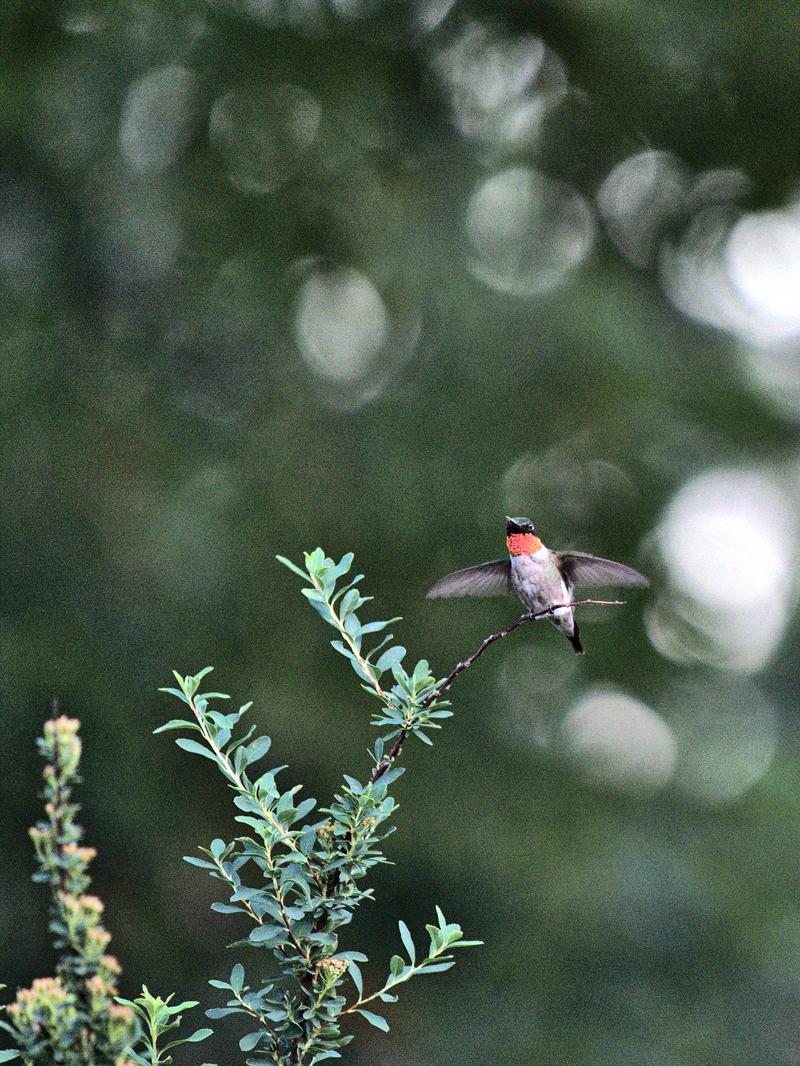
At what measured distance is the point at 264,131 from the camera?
666cm

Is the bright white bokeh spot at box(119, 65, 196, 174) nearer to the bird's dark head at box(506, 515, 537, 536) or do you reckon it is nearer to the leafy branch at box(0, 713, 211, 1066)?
the bird's dark head at box(506, 515, 537, 536)

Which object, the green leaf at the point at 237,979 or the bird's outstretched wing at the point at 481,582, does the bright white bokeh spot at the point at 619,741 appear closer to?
the bird's outstretched wing at the point at 481,582

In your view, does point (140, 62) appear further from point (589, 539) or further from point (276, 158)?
point (589, 539)

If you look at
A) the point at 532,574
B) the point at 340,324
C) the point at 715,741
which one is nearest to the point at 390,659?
the point at 532,574

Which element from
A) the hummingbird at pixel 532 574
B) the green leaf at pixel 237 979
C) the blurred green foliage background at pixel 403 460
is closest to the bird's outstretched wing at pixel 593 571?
the hummingbird at pixel 532 574

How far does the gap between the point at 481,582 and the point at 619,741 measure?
4.05m

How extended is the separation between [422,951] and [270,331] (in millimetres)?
3205

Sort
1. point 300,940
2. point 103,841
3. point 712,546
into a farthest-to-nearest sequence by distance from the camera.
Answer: point 712,546 → point 103,841 → point 300,940

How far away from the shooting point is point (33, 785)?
646 cm

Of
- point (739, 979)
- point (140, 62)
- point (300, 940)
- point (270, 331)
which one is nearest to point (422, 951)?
point (739, 979)

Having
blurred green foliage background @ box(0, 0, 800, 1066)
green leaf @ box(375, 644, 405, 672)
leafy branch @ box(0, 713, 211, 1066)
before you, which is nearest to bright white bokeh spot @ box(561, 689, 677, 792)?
blurred green foliage background @ box(0, 0, 800, 1066)

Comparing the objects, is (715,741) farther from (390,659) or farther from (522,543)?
(390,659)

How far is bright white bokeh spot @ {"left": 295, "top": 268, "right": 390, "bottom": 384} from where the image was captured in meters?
6.73

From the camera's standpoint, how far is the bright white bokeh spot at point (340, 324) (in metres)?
6.73
